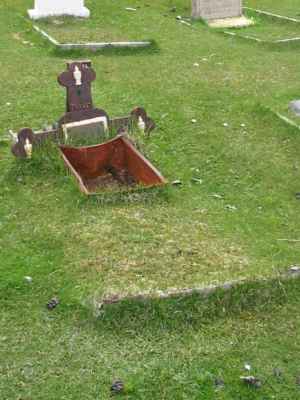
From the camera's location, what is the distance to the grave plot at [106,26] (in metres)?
12.2

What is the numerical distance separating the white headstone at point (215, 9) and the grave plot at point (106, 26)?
999 millimetres

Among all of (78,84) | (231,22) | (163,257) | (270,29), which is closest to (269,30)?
(270,29)

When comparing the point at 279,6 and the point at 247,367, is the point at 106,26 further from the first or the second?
the point at 247,367

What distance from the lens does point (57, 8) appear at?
527 inches

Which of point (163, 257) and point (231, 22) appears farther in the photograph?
point (231, 22)

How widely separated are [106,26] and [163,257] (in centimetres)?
892

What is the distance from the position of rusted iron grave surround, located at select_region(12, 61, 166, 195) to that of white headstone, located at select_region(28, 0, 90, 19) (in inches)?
262

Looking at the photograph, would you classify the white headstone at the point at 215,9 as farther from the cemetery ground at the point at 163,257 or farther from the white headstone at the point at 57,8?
the cemetery ground at the point at 163,257

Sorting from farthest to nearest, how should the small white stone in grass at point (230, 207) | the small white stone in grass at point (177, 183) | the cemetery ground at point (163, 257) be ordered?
the small white stone in grass at point (177, 183), the small white stone in grass at point (230, 207), the cemetery ground at point (163, 257)

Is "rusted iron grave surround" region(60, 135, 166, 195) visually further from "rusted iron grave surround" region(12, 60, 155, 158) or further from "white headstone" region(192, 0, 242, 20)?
"white headstone" region(192, 0, 242, 20)

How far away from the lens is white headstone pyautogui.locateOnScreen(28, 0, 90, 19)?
523 inches

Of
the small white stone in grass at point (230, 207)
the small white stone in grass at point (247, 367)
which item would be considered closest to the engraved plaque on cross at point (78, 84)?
the small white stone in grass at point (230, 207)

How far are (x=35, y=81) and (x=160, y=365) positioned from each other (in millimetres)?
6702

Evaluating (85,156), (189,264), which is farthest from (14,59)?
(189,264)
